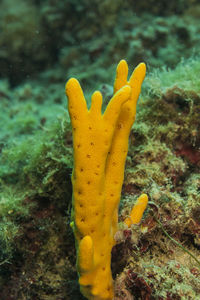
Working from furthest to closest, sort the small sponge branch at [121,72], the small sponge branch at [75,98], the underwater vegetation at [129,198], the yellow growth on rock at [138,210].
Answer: the underwater vegetation at [129,198]
the yellow growth on rock at [138,210]
the small sponge branch at [121,72]
the small sponge branch at [75,98]

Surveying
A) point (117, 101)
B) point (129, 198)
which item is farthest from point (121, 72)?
point (129, 198)

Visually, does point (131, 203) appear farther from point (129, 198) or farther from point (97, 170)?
point (97, 170)

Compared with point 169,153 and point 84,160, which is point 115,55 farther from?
point 84,160

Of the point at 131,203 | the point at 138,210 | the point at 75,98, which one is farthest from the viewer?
the point at 131,203

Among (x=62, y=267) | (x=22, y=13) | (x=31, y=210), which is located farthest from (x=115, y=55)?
(x=62, y=267)

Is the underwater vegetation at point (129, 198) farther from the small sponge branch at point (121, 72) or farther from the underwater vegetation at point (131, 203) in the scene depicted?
the small sponge branch at point (121, 72)

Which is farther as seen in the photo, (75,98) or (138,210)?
(138,210)

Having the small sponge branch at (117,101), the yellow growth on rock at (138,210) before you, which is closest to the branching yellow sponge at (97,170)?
the small sponge branch at (117,101)

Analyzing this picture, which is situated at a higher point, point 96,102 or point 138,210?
point 96,102

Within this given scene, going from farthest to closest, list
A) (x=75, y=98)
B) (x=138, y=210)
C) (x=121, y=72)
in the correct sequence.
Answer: (x=138, y=210) < (x=121, y=72) < (x=75, y=98)
